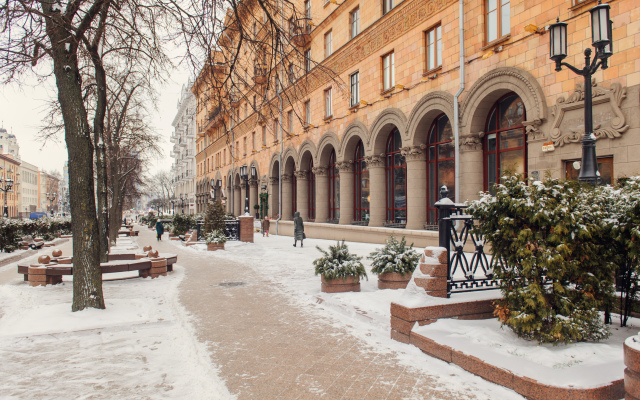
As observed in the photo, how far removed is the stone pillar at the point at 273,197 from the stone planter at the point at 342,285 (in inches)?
1010

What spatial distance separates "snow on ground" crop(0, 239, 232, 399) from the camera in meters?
4.37

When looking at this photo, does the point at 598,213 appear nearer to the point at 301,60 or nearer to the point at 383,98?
the point at 301,60

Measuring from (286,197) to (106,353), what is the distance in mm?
27034

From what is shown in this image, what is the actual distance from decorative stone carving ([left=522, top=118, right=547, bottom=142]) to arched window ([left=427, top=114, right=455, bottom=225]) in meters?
4.04

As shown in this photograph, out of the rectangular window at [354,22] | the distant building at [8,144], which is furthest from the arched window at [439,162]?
the distant building at [8,144]

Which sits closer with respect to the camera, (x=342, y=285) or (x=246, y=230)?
(x=342, y=285)

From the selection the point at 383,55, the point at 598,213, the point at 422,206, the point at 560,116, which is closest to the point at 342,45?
the point at 383,55

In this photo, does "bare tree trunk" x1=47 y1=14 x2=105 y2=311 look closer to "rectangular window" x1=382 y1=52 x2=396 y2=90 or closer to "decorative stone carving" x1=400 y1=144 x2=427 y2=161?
"decorative stone carving" x1=400 y1=144 x2=427 y2=161

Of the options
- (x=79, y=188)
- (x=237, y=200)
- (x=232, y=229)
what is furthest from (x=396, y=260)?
(x=237, y=200)

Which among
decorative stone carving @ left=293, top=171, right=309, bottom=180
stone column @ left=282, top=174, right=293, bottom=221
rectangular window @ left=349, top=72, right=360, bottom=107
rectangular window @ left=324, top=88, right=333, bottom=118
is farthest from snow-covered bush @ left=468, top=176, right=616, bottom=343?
stone column @ left=282, top=174, right=293, bottom=221

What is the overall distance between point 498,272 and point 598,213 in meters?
1.25

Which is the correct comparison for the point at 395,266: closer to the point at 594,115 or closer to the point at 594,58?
the point at 594,58

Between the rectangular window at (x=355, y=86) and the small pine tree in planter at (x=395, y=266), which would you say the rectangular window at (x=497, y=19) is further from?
the small pine tree in planter at (x=395, y=266)

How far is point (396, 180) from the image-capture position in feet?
68.9
